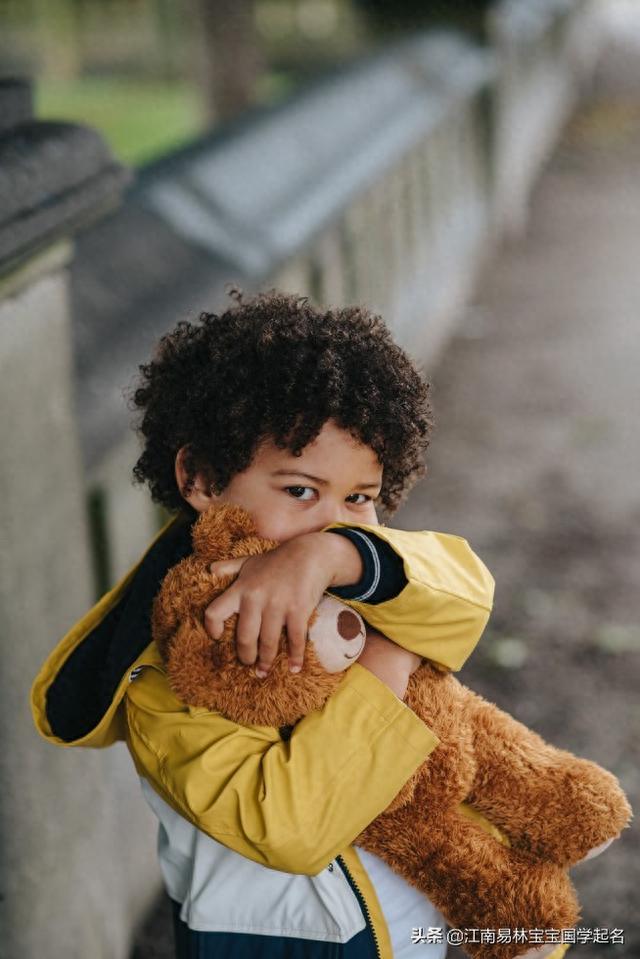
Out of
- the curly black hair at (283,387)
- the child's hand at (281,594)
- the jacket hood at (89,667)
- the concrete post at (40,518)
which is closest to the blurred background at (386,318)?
the concrete post at (40,518)

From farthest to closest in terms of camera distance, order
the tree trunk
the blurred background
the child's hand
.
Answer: the tree trunk < the blurred background < the child's hand

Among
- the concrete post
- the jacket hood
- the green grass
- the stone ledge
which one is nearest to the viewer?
the jacket hood

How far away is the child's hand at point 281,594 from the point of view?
141cm

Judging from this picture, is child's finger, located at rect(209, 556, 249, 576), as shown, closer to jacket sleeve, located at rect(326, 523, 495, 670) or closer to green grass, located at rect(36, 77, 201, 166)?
jacket sleeve, located at rect(326, 523, 495, 670)

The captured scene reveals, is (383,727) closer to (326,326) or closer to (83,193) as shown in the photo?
(326,326)

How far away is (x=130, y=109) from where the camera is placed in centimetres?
1683

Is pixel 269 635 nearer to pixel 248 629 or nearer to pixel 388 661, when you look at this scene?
pixel 248 629

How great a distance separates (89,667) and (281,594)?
0.50 meters

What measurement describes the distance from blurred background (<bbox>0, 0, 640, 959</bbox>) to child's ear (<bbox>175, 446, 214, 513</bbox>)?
55 centimetres

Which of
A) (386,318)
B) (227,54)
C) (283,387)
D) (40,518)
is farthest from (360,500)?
(227,54)

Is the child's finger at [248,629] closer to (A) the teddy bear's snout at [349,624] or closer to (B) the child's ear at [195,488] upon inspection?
(A) the teddy bear's snout at [349,624]

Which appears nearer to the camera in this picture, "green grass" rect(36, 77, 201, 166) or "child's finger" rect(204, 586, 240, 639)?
"child's finger" rect(204, 586, 240, 639)

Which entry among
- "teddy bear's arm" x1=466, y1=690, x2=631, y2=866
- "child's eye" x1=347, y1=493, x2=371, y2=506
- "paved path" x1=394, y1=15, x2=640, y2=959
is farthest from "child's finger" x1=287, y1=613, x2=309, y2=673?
"paved path" x1=394, y1=15, x2=640, y2=959

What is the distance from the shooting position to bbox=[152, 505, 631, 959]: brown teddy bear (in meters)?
1.45
